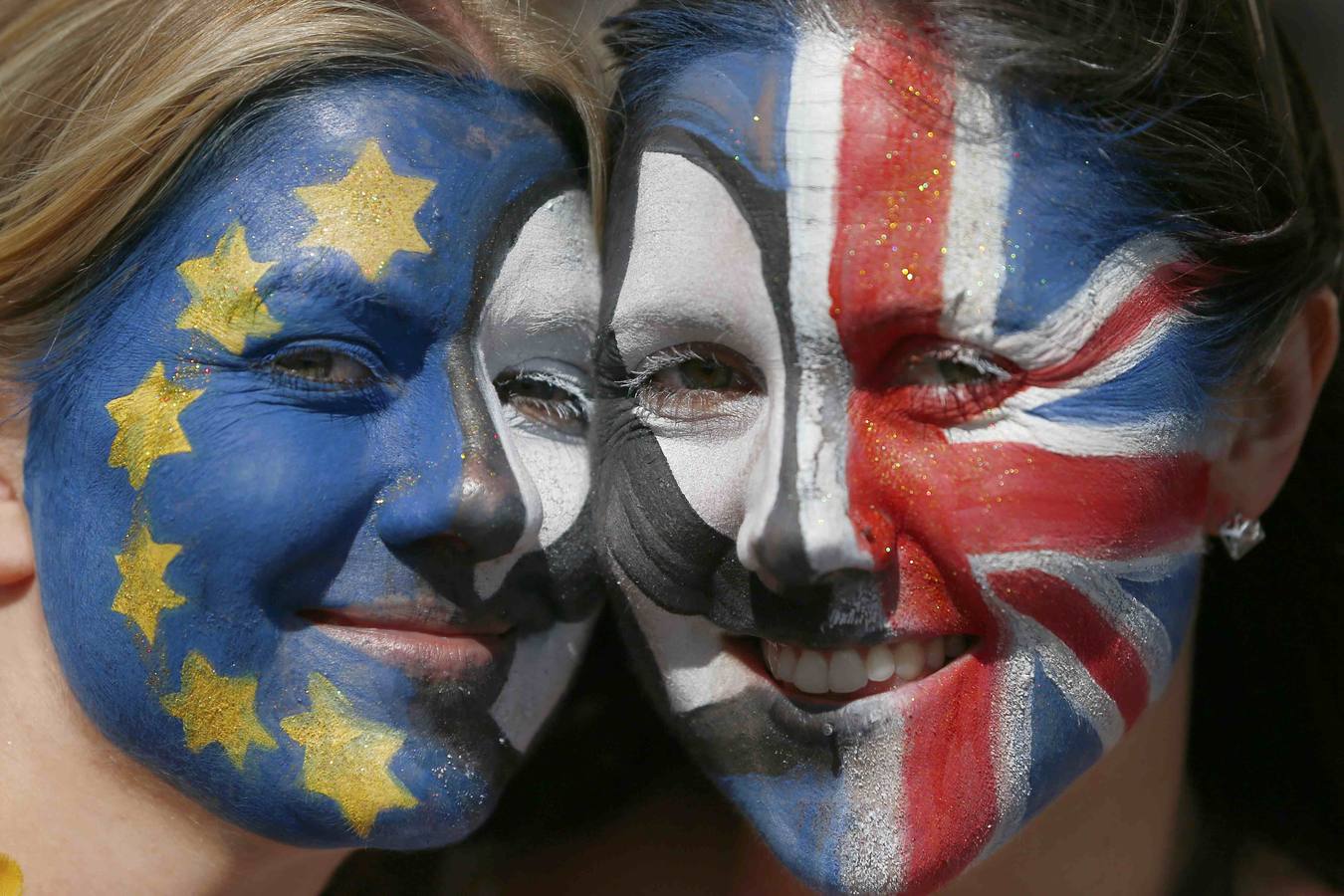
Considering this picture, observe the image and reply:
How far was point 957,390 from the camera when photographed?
1962mm

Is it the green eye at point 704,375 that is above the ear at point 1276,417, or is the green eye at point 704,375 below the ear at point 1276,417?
above

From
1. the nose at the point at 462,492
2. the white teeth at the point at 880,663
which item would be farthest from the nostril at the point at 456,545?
the white teeth at the point at 880,663

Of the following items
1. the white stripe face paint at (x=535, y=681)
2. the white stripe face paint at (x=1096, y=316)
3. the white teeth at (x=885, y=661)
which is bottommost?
the white stripe face paint at (x=535, y=681)

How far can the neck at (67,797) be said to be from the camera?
210 cm

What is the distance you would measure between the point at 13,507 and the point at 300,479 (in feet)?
1.58

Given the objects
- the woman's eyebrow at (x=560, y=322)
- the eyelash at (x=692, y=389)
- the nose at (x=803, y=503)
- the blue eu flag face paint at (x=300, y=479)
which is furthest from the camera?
the woman's eyebrow at (x=560, y=322)

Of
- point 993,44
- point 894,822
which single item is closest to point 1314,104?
point 993,44

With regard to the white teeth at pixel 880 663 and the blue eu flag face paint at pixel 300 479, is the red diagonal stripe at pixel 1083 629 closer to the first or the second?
the white teeth at pixel 880 663

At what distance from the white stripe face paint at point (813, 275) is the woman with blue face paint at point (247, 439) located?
46 cm

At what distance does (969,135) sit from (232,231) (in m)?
1.07

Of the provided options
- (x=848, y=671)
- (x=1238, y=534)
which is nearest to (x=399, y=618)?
(x=848, y=671)

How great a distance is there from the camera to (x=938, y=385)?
197 centimetres

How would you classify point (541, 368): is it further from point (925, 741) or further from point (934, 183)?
point (925, 741)

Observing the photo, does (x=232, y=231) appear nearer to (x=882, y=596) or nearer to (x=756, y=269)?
(x=756, y=269)
